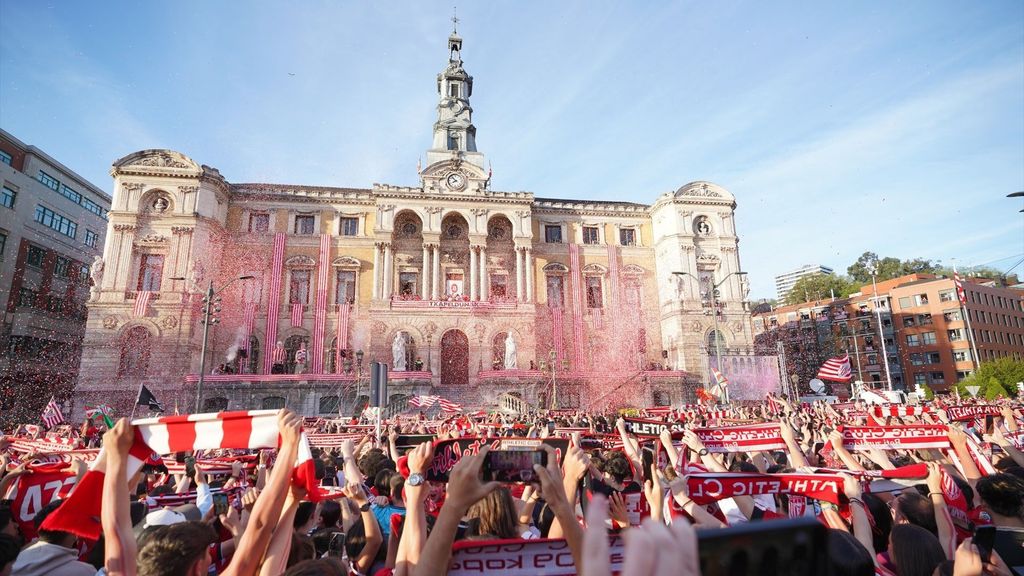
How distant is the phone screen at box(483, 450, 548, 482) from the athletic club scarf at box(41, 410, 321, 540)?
42.5 inches

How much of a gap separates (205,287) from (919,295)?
69068 mm

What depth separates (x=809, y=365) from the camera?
6022cm

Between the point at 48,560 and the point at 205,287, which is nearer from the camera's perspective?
the point at 48,560

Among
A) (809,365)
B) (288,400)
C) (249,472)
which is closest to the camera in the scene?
(249,472)

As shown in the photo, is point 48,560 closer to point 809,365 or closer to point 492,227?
point 492,227

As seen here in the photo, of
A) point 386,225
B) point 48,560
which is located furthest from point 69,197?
point 48,560

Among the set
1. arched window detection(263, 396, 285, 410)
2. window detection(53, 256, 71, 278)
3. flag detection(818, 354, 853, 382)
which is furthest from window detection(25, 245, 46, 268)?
flag detection(818, 354, 853, 382)

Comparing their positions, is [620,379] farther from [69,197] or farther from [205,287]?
[69,197]

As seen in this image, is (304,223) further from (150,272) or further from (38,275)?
(38,275)

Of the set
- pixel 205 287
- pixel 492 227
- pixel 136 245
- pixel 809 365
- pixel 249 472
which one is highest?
pixel 492 227

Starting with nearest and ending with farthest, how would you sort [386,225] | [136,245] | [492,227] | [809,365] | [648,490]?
[648,490]
[136,245]
[386,225]
[492,227]
[809,365]

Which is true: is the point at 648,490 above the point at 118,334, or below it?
below

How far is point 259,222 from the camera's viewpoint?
4050cm

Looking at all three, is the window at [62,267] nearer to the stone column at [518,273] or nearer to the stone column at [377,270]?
the stone column at [377,270]
